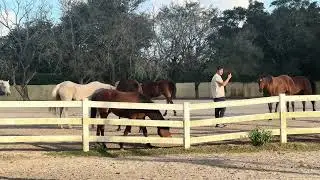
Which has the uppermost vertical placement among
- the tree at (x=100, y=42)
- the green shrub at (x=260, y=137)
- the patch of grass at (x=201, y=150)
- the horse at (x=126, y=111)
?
the tree at (x=100, y=42)

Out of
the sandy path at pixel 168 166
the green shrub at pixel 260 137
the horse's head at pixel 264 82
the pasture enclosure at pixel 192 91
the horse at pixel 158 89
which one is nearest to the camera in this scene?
the sandy path at pixel 168 166

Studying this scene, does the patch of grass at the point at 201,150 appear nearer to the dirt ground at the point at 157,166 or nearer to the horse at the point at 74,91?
the dirt ground at the point at 157,166

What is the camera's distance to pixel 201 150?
37.4ft

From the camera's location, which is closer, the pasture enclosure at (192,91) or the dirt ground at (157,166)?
the dirt ground at (157,166)

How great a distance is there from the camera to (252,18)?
6288 centimetres

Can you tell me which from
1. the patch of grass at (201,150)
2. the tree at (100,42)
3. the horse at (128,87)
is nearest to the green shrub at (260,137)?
the patch of grass at (201,150)

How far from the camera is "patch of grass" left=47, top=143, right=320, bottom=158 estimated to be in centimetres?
1118

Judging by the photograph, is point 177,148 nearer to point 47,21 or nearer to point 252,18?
point 47,21

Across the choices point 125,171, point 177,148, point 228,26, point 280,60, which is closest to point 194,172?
point 125,171

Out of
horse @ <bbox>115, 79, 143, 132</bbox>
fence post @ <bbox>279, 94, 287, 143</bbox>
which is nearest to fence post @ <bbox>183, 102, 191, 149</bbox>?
fence post @ <bbox>279, 94, 287, 143</bbox>

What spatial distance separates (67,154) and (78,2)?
39992mm

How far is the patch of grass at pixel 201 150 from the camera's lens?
1118 centimetres

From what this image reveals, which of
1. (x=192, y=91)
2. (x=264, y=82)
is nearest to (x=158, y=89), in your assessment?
(x=264, y=82)

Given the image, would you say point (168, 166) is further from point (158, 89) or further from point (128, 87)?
point (158, 89)
